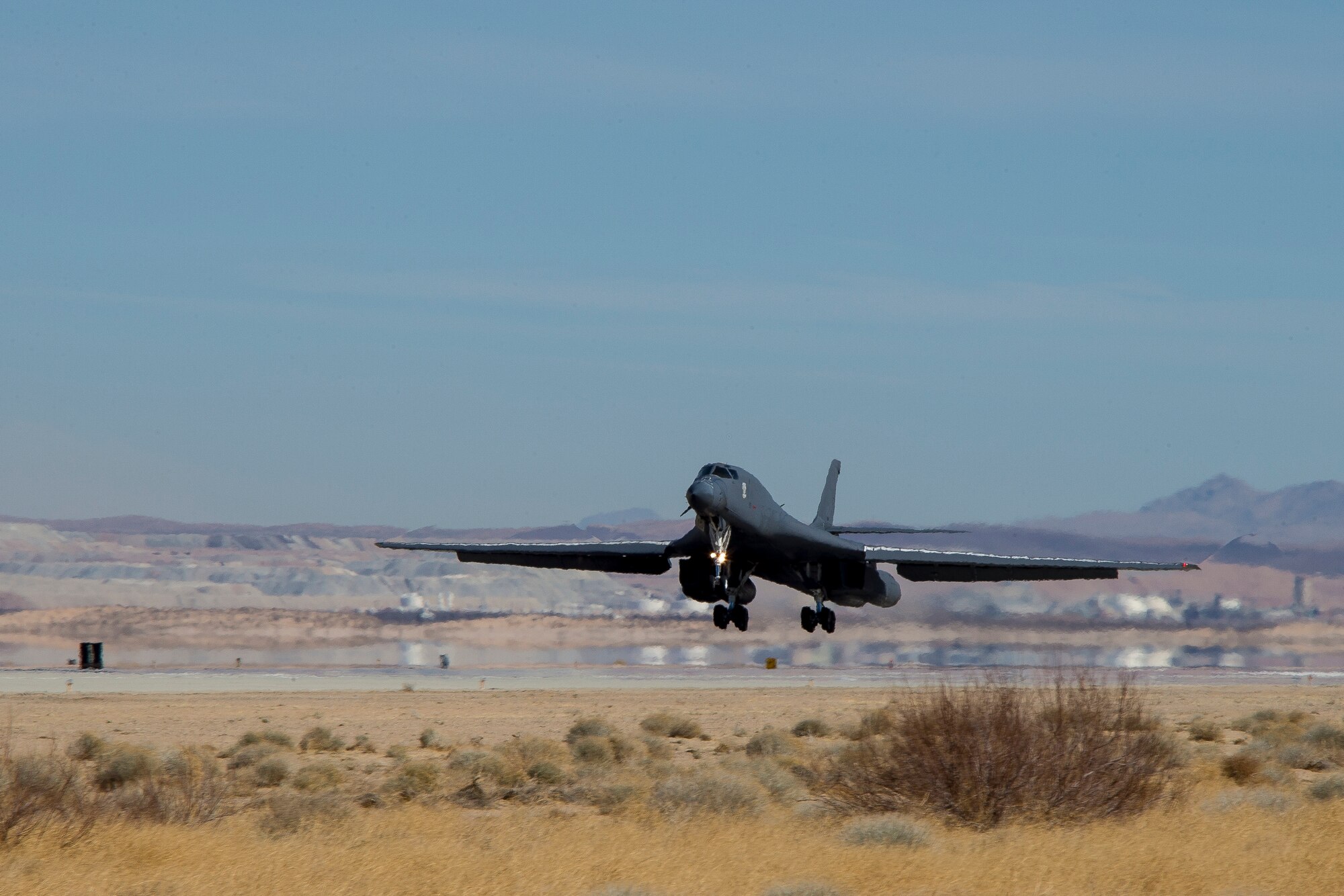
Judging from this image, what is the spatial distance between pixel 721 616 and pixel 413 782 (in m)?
8.32

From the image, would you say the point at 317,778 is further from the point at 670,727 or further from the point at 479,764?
the point at 670,727

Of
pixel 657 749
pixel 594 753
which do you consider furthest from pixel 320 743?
pixel 657 749

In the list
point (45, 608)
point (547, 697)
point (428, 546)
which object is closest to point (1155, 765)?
point (428, 546)

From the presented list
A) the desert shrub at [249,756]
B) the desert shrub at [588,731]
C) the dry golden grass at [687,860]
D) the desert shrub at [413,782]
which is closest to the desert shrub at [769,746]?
the desert shrub at [588,731]

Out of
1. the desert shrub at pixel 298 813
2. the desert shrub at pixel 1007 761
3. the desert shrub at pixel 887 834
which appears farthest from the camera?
the desert shrub at pixel 1007 761

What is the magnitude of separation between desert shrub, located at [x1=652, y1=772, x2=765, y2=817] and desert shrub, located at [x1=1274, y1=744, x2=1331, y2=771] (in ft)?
48.8

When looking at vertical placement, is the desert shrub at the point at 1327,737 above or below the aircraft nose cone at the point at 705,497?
below

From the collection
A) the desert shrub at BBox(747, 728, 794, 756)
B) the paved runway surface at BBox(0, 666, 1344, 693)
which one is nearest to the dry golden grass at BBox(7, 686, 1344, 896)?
the desert shrub at BBox(747, 728, 794, 756)

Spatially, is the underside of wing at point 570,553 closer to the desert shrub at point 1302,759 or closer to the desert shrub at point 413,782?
the desert shrub at point 413,782

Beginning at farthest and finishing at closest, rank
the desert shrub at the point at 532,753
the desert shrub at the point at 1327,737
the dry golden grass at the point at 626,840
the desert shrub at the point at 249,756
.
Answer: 1. the desert shrub at the point at 1327,737
2. the desert shrub at the point at 249,756
3. the desert shrub at the point at 532,753
4. the dry golden grass at the point at 626,840

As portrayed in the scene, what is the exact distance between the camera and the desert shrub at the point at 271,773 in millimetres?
29870

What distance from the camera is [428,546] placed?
126ft

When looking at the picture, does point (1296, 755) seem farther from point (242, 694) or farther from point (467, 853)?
point (242, 694)

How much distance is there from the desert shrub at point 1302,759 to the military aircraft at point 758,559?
439 centimetres
